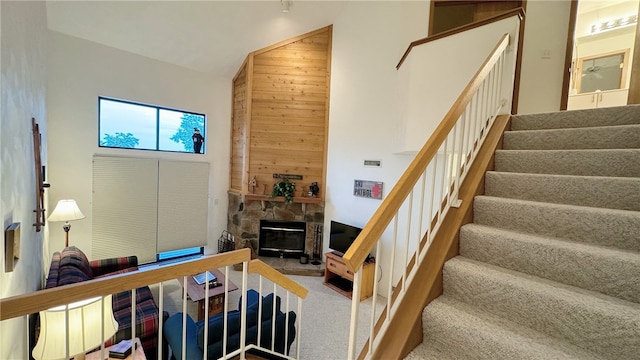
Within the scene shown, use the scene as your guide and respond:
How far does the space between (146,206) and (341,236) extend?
12.1ft

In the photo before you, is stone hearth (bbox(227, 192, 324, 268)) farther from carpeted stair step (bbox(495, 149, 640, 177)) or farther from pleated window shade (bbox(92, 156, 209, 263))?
carpeted stair step (bbox(495, 149, 640, 177))

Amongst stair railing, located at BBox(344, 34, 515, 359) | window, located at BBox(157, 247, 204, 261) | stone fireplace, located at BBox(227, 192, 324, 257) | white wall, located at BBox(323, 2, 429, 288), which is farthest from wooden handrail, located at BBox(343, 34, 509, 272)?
window, located at BBox(157, 247, 204, 261)

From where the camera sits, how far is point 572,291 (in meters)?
1.20

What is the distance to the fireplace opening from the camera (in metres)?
5.52

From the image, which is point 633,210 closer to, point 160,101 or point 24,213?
point 24,213

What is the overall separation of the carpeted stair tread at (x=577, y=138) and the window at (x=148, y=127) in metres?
5.42

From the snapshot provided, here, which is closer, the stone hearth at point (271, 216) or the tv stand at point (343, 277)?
the tv stand at point (343, 277)

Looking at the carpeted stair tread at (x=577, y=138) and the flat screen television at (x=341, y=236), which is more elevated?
the carpeted stair tread at (x=577, y=138)

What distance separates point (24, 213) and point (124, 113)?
3768 mm

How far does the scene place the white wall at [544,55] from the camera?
373 cm

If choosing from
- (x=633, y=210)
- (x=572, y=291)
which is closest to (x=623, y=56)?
(x=633, y=210)

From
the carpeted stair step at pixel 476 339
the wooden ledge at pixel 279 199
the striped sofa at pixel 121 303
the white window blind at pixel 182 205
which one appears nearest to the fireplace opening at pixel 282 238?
the wooden ledge at pixel 279 199

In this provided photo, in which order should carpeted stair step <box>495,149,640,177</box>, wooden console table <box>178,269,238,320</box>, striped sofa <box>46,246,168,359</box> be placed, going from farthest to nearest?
wooden console table <box>178,269,238,320</box>, striped sofa <box>46,246,168,359</box>, carpeted stair step <box>495,149,640,177</box>

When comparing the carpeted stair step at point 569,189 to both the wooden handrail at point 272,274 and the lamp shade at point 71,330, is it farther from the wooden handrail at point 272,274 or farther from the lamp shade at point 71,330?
the lamp shade at point 71,330
